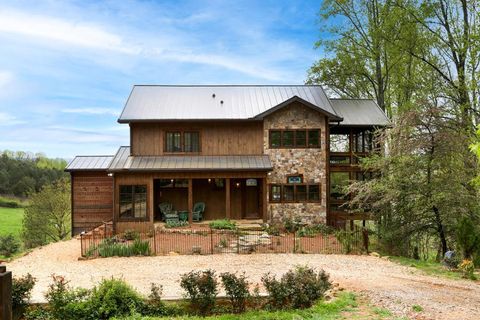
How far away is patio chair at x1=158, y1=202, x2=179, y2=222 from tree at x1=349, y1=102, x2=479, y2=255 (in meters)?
10.2

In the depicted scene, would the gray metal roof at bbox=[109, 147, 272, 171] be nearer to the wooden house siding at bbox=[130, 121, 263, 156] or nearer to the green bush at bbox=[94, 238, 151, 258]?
the wooden house siding at bbox=[130, 121, 263, 156]

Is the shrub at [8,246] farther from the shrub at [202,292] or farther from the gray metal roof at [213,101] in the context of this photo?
the shrub at [202,292]

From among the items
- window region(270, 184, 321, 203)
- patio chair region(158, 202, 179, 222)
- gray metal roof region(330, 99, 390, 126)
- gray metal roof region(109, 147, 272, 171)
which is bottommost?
patio chair region(158, 202, 179, 222)

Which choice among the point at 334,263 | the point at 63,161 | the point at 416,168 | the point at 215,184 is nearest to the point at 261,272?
the point at 334,263

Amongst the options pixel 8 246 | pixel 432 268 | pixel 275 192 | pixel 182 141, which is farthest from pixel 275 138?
pixel 8 246

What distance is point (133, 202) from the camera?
69.8 ft

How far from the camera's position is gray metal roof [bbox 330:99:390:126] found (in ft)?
A: 77.3

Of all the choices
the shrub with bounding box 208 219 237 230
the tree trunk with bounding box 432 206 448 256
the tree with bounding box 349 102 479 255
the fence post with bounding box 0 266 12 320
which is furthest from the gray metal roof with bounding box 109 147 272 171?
the fence post with bounding box 0 266 12 320

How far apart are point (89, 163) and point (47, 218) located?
26.3 ft

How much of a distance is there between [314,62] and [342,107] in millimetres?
7327

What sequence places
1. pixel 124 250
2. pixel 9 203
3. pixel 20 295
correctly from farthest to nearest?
1. pixel 9 203
2. pixel 124 250
3. pixel 20 295

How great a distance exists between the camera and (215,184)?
78.8 ft

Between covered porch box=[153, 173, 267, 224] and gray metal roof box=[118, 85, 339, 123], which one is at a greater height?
gray metal roof box=[118, 85, 339, 123]

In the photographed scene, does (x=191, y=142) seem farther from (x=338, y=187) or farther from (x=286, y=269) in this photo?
(x=286, y=269)
